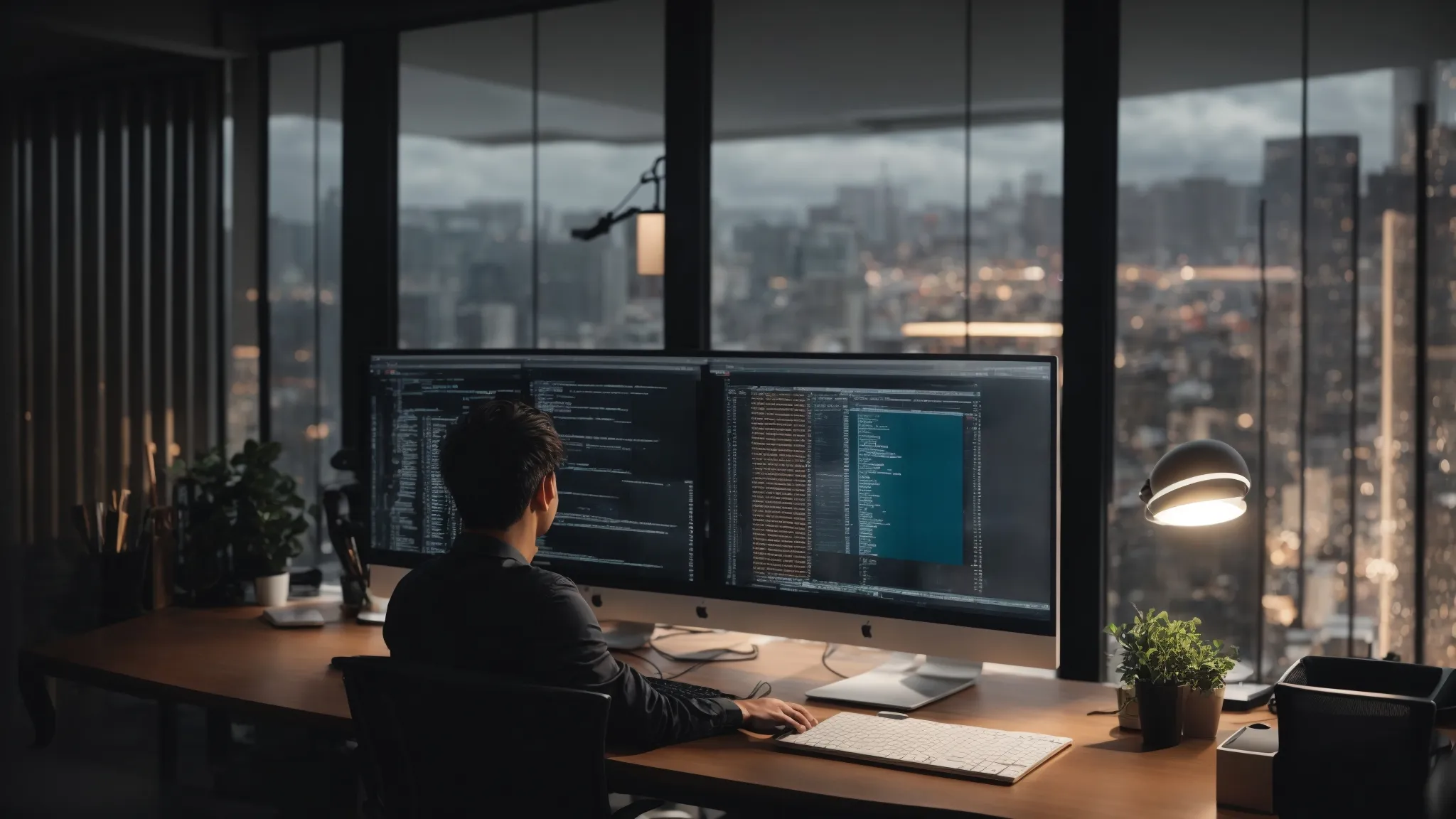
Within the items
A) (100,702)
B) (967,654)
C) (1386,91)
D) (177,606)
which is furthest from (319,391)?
(1386,91)

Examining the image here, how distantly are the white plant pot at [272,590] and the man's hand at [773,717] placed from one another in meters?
1.52

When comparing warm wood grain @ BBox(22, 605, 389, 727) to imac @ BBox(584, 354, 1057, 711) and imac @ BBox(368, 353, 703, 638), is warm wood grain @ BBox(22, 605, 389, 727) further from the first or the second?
imac @ BBox(584, 354, 1057, 711)

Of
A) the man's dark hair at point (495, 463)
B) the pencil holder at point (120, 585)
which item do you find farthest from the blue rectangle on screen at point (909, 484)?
the pencil holder at point (120, 585)

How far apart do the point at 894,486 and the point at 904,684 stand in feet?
1.23

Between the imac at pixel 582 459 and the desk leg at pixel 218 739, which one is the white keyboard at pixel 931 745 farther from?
the desk leg at pixel 218 739

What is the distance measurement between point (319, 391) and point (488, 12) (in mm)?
1155

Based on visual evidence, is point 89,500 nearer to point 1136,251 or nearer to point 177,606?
point 177,606

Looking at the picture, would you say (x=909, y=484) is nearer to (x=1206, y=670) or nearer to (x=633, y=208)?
(x=1206, y=670)

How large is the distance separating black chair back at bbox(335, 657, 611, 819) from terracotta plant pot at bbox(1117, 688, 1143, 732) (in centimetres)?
90

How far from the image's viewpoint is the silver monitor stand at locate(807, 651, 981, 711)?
7.36ft

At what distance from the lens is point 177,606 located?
3.13 meters

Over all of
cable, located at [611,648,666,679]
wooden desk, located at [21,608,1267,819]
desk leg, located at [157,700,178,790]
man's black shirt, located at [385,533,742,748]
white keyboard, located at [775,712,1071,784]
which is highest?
man's black shirt, located at [385,533,742,748]

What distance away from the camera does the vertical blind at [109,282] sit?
3787mm

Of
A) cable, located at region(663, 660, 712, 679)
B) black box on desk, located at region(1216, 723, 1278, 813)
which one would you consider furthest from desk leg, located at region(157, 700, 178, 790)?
black box on desk, located at region(1216, 723, 1278, 813)
